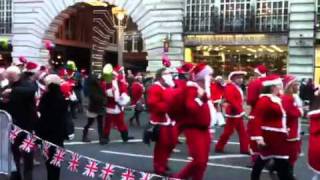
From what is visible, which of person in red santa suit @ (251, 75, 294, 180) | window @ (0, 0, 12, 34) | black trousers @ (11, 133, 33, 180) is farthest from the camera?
window @ (0, 0, 12, 34)

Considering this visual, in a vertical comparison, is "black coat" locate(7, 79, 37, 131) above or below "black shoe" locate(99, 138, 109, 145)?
above

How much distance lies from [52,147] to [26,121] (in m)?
0.73

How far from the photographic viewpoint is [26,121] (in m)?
8.87

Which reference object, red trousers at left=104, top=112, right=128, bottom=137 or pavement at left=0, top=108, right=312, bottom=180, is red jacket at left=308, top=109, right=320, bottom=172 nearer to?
pavement at left=0, top=108, right=312, bottom=180

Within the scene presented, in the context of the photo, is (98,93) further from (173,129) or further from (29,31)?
(29,31)

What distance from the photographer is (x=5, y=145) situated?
8.41 metres

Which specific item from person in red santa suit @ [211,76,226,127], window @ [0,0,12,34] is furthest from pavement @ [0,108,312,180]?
window @ [0,0,12,34]

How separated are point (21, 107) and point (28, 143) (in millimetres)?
561

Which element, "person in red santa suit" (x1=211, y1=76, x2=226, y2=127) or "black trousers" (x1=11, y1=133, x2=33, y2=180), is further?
"person in red santa suit" (x1=211, y1=76, x2=226, y2=127)

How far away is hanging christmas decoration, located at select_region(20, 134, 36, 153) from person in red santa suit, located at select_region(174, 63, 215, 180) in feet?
7.00

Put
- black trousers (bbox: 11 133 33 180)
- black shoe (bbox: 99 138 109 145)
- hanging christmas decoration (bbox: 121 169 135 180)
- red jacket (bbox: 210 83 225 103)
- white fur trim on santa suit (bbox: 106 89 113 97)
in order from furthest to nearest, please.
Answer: red jacket (bbox: 210 83 225 103), white fur trim on santa suit (bbox: 106 89 113 97), black shoe (bbox: 99 138 109 145), black trousers (bbox: 11 133 33 180), hanging christmas decoration (bbox: 121 169 135 180)

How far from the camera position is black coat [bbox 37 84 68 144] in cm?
845

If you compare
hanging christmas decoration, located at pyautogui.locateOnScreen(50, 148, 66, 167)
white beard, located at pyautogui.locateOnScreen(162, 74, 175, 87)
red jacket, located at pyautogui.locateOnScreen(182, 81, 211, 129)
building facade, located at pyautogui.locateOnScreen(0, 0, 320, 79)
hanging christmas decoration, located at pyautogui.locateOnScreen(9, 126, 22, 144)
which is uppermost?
building facade, located at pyautogui.locateOnScreen(0, 0, 320, 79)

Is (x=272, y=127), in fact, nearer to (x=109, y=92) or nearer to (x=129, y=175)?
(x=129, y=175)
